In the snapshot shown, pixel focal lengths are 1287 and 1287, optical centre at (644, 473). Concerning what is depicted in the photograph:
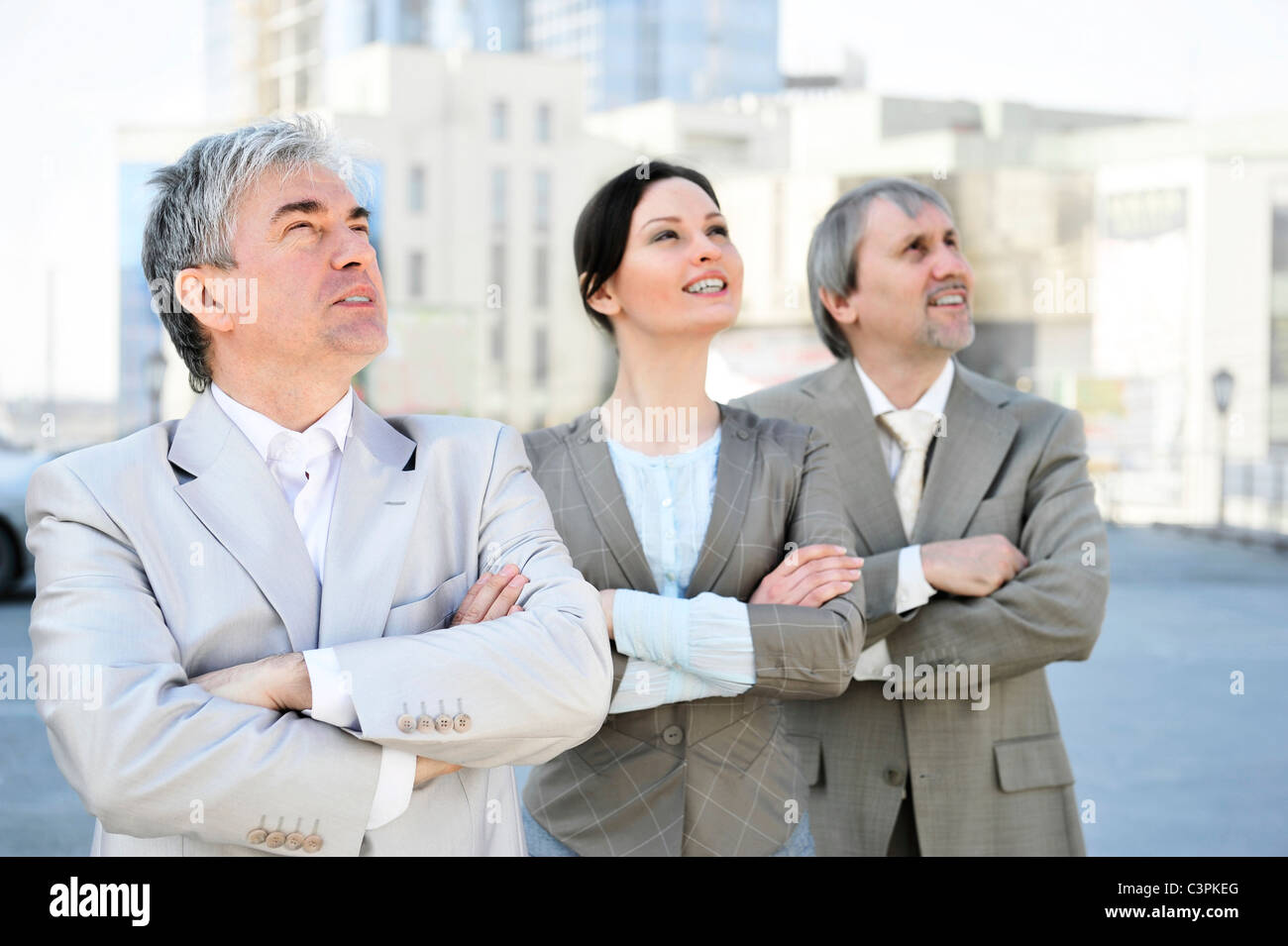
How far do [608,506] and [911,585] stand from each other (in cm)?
69

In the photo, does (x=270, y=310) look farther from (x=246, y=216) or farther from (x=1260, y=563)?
(x=1260, y=563)

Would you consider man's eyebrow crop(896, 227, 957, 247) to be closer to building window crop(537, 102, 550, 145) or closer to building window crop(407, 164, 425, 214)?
building window crop(407, 164, 425, 214)

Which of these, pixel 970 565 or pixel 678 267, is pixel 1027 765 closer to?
pixel 970 565

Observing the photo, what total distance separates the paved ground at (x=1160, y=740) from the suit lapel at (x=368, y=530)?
158 inches

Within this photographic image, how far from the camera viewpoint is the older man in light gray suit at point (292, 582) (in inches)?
69.5

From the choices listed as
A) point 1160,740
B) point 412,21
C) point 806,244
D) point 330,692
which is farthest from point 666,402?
point 412,21

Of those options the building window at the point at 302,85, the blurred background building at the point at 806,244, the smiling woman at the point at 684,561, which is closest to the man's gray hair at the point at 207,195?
the smiling woman at the point at 684,561

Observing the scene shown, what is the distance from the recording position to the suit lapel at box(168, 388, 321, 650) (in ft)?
6.31

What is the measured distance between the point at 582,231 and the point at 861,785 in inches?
52.7

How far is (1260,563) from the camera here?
17.4 metres

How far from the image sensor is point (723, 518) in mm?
2484

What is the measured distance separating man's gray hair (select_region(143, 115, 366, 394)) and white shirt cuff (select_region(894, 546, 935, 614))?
1.37 m

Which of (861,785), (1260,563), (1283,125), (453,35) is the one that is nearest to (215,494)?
(861,785)

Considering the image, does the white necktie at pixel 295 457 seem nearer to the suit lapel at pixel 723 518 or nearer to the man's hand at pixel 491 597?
the man's hand at pixel 491 597
